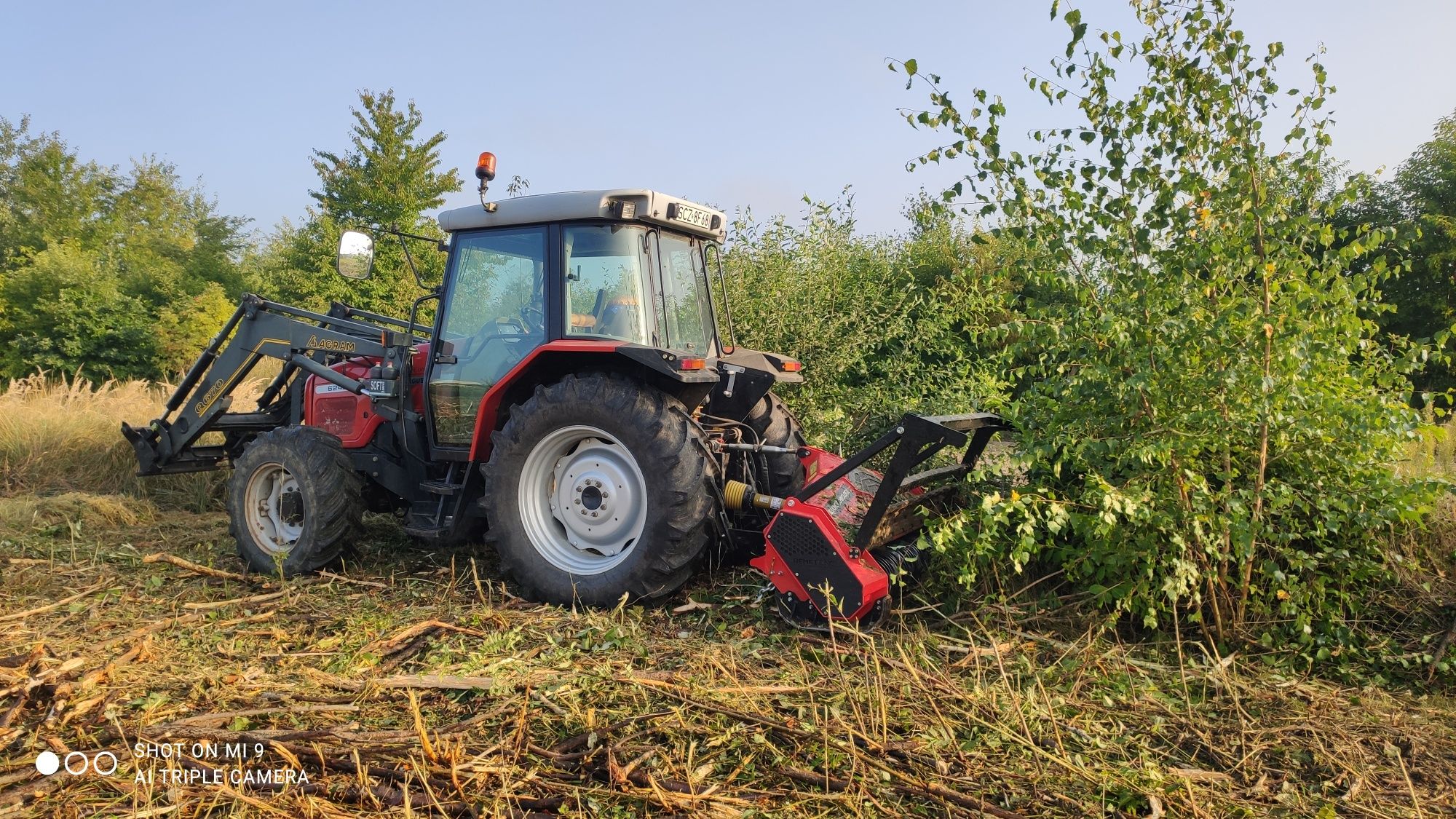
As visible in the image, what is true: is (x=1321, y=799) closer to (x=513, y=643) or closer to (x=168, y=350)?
(x=513, y=643)

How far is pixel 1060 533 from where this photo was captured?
4.16 meters

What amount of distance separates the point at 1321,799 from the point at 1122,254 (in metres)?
2.17

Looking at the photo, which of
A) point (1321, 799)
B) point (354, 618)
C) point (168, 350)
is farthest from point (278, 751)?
point (168, 350)

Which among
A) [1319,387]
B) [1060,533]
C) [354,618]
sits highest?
[1319,387]

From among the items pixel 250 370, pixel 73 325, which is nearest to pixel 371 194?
pixel 73 325

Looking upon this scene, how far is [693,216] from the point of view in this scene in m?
5.18

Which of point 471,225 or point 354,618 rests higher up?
point 471,225

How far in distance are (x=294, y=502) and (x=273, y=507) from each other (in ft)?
0.49

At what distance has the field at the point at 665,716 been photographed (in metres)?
2.54

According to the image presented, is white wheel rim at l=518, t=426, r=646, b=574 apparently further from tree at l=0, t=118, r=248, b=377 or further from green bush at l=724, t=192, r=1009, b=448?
tree at l=0, t=118, r=248, b=377

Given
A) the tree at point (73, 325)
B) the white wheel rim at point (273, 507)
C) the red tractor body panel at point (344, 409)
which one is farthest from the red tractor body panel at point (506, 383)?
the tree at point (73, 325)

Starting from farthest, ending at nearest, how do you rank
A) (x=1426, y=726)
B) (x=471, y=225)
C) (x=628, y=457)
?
(x=471, y=225), (x=628, y=457), (x=1426, y=726)

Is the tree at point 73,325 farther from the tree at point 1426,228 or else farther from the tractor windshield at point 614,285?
the tree at point 1426,228

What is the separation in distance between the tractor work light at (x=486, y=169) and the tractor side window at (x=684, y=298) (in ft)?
3.35
